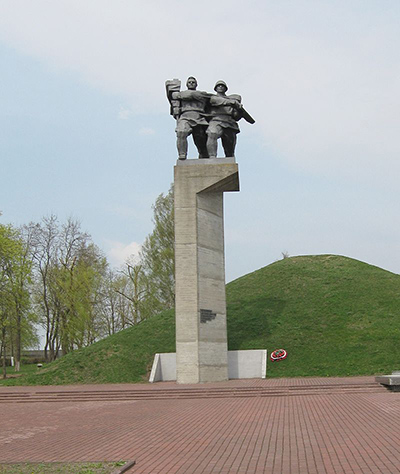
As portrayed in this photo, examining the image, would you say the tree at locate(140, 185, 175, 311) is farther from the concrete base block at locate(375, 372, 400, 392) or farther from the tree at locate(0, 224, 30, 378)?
Answer: the concrete base block at locate(375, 372, 400, 392)

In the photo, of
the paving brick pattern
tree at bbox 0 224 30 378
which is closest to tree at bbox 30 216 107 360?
tree at bbox 0 224 30 378

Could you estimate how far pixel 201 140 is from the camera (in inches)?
880

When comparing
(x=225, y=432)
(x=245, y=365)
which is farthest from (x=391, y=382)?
(x=225, y=432)

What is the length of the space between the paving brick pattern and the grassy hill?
5.73 meters

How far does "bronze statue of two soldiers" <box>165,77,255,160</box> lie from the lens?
21.3m

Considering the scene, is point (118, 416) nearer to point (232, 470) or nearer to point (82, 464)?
point (82, 464)

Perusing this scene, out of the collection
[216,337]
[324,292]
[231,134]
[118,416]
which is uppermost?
[231,134]

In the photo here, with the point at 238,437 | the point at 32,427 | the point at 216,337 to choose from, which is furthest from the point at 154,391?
the point at 238,437

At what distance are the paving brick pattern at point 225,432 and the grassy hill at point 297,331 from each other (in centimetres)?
573

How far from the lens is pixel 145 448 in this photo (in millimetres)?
8578

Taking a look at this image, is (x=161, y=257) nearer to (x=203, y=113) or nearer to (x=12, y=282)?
(x=12, y=282)

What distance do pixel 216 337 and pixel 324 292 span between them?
36.8ft

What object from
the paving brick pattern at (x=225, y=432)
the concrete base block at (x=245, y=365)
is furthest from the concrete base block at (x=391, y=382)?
the concrete base block at (x=245, y=365)

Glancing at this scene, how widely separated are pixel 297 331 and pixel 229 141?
9.46 m
